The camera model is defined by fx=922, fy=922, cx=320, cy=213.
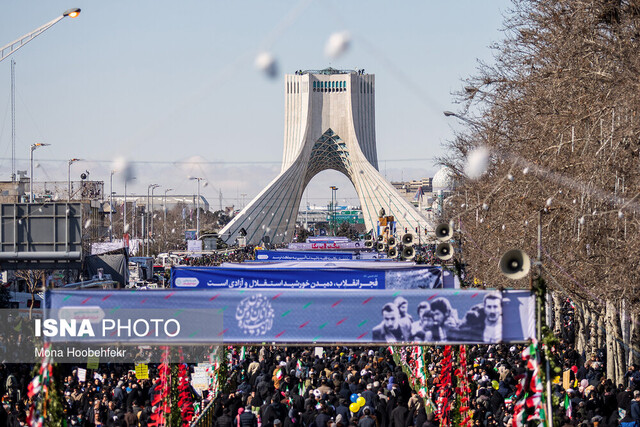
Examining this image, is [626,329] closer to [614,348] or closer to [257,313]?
[614,348]

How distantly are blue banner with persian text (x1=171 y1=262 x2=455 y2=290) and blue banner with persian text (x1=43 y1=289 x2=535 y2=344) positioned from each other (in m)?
4.10

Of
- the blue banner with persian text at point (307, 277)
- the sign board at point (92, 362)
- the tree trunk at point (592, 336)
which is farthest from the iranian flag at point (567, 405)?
the tree trunk at point (592, 336)

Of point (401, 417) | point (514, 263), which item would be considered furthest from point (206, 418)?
point (514, 263)

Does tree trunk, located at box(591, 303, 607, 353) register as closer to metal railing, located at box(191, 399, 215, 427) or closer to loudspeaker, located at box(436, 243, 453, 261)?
loudspeaker, located at box(436, 243, 453, 261)

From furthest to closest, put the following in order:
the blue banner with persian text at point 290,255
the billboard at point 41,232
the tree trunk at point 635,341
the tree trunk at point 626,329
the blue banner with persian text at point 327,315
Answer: the blue banner with persian text at point 290,255 → the tree trunk at point 626,329 → the tree trunk at point 635,341 → the billboard at point 41,232 → the blue banner with persian text at point 327,315

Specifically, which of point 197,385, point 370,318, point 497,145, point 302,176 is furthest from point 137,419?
point 302,176

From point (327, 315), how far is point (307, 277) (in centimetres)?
486

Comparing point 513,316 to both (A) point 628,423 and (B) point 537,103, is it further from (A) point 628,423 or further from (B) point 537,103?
(B) point 537,103

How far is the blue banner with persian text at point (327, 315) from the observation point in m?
9.22

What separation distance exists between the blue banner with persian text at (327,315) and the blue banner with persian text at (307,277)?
4105 mm

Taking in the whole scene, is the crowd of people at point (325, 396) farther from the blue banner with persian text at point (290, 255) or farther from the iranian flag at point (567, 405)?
the blue banner with persian text at point (290, 255)

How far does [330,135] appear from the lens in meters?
120

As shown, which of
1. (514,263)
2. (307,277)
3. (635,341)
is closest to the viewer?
(514,263)

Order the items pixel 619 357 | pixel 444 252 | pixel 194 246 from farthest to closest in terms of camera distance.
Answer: pixel 194 246 < pixel 619 357 < pixel 444 252
